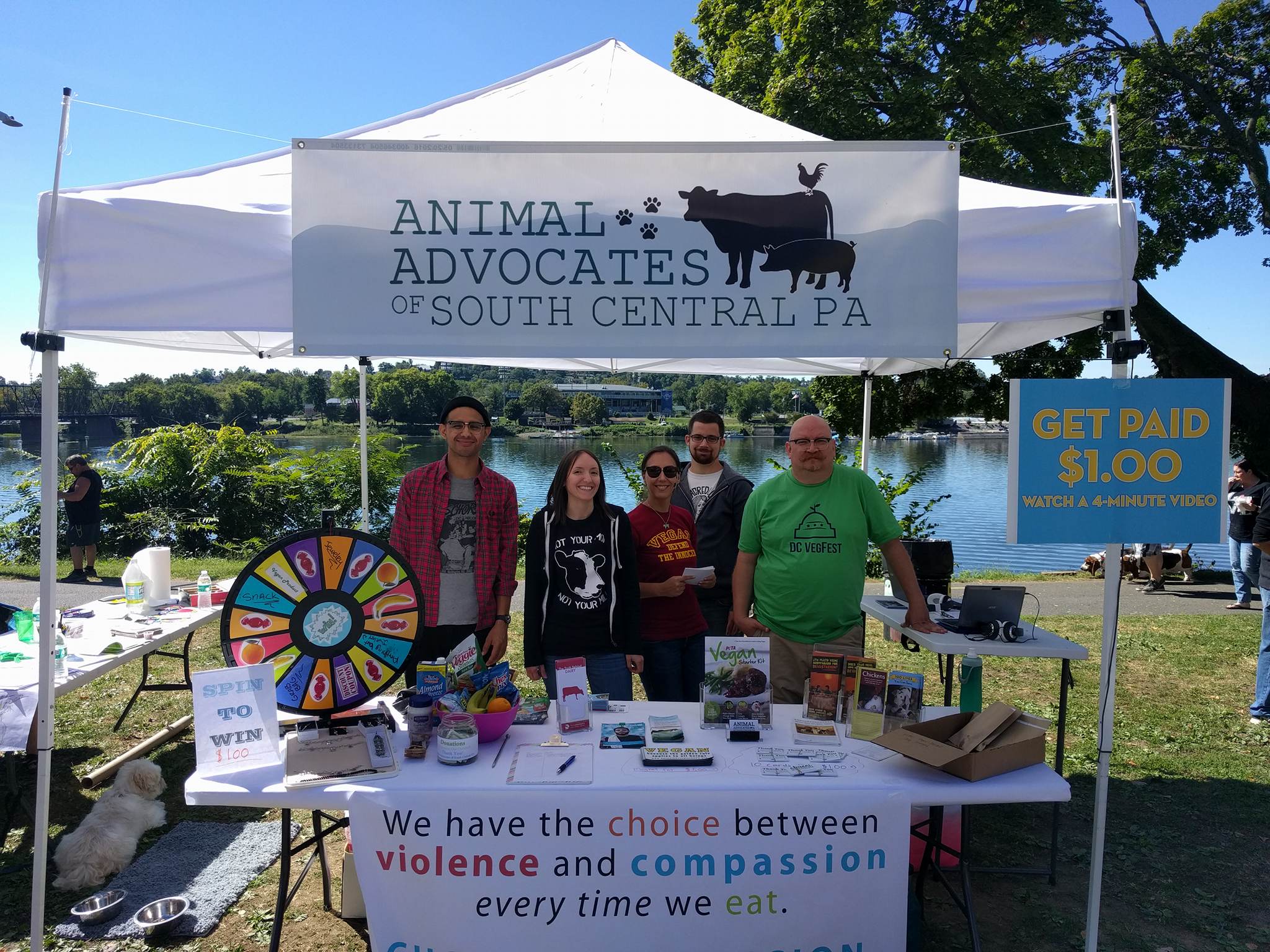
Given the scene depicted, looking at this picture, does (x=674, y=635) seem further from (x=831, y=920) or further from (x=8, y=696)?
(x=8, y=696)

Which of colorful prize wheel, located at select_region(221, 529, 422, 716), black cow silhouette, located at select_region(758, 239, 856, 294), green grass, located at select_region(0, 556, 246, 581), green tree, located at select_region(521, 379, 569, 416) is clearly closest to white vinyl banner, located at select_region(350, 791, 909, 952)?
colorful prize wheel, located at select_region(221, 529, 422, 716)

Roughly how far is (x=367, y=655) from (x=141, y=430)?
13893 mm

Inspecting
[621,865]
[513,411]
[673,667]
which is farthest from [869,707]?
[513,411]

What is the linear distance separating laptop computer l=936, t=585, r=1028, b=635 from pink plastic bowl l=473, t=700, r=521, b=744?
2.02 metres

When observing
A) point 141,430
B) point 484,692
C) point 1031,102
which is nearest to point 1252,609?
point 1031,102

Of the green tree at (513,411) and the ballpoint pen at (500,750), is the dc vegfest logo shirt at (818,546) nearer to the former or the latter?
the ballpoint pen at (500,750)

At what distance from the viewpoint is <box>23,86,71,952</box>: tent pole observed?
7.74 feet

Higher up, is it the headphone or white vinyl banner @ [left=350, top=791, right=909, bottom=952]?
the headphone

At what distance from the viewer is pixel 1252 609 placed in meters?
7.87

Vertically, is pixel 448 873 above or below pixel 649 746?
below

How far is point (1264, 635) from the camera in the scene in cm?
443

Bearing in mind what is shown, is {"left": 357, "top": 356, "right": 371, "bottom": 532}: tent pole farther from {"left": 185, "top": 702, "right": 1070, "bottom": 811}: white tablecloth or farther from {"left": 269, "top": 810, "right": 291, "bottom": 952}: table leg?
{"left": 185, "top": 702, "right": 1070, "bottom": 811}: white tablecloth

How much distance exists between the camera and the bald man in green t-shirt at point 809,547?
312cm

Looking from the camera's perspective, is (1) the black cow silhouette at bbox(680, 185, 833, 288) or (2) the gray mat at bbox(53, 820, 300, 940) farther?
(2) the gray mat at bbox(53, 820, 300, 940)
